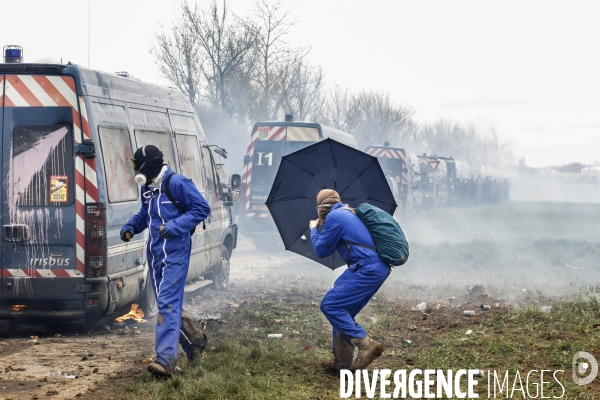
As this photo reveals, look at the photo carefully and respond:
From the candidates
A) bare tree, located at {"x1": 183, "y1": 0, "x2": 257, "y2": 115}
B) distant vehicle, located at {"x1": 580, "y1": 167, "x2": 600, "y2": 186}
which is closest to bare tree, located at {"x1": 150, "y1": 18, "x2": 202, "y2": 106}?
bare tree, located at {"x1": 183, "y1": 0, "x2": 257, "y2": 115}

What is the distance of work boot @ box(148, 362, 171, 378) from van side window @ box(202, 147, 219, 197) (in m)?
4.92

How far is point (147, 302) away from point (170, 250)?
2.62 meters

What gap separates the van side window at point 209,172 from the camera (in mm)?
10211

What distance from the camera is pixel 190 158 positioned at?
9.62 m

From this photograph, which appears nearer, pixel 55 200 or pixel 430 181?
pixel 55 200

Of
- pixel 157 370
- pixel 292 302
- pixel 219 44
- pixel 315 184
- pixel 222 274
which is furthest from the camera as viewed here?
pixel 219 44

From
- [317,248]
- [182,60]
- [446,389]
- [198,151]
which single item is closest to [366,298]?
[317,248]

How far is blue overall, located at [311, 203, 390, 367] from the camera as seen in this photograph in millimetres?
5652

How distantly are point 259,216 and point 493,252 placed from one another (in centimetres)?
547

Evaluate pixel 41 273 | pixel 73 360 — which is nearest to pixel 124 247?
pixel 41 273

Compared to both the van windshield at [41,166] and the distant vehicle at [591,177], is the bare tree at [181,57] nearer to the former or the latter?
the van windshield at [41,166]

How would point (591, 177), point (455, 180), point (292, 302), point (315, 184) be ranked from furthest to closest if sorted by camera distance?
point (591, 177) < point (455, 180) < point (292, 302) < point (315, 184)

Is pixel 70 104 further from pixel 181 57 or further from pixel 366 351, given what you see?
pixel 181 57

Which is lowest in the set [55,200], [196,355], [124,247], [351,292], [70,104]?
[196,355]
